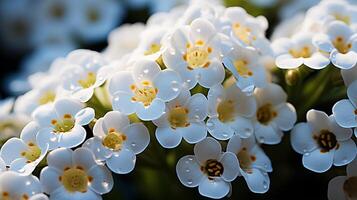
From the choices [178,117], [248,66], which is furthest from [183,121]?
[248,66]

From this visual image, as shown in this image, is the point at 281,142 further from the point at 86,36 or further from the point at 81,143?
the point at 86,36

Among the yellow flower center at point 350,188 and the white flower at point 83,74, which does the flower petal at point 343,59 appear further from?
the white flower at point 83,74

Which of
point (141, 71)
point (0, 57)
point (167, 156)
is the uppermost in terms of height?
point (141, 71)

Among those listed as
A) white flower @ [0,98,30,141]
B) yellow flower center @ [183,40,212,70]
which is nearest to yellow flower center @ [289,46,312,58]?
yellow flower center @ [183,40,212,70]

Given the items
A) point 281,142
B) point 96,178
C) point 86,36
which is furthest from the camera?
point 86,36

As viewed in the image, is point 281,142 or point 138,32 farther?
point 138,32

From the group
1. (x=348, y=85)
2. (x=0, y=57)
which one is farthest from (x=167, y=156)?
(x=0, y=57)

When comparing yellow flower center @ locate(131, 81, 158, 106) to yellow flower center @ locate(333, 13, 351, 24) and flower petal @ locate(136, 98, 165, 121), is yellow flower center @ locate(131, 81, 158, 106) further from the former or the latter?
yellow flower center @ locate(333, 13, 351, 24)

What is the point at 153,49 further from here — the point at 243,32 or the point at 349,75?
the point at 349,75
